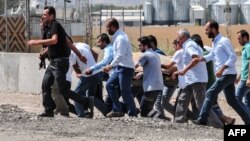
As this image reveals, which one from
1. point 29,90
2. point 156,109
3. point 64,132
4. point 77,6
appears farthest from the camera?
point 77,6

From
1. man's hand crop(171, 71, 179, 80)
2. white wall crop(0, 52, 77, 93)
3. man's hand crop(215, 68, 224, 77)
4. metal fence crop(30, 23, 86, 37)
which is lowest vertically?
white wall crop(0, 52, 77, 93)

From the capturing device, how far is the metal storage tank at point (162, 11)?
63.9 metres

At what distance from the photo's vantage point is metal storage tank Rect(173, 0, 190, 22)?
63844mm

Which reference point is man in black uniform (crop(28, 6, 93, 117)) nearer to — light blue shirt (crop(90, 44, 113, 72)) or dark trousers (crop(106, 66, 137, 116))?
light blue shirt (crop(90, 44, 113, 72))

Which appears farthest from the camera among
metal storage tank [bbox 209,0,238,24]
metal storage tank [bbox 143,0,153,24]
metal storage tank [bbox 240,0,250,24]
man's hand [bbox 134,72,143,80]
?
metal storage tank [bbox 143,0,153,24]

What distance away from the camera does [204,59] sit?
42.6ft

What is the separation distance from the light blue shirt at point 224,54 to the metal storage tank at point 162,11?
50.6 metres

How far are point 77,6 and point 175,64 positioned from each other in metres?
24.5

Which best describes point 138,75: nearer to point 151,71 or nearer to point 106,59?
point 151,71

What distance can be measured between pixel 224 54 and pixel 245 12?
169 ft

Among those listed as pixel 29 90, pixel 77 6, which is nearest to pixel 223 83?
pixel 29 90

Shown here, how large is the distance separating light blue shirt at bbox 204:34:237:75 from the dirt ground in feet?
3.42

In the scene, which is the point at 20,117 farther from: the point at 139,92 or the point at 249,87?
the point at 249,87

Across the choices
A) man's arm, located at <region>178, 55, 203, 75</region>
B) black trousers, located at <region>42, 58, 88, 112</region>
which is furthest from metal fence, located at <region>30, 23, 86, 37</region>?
man's arm, located at <region>178, 55, 203, 75</region>
